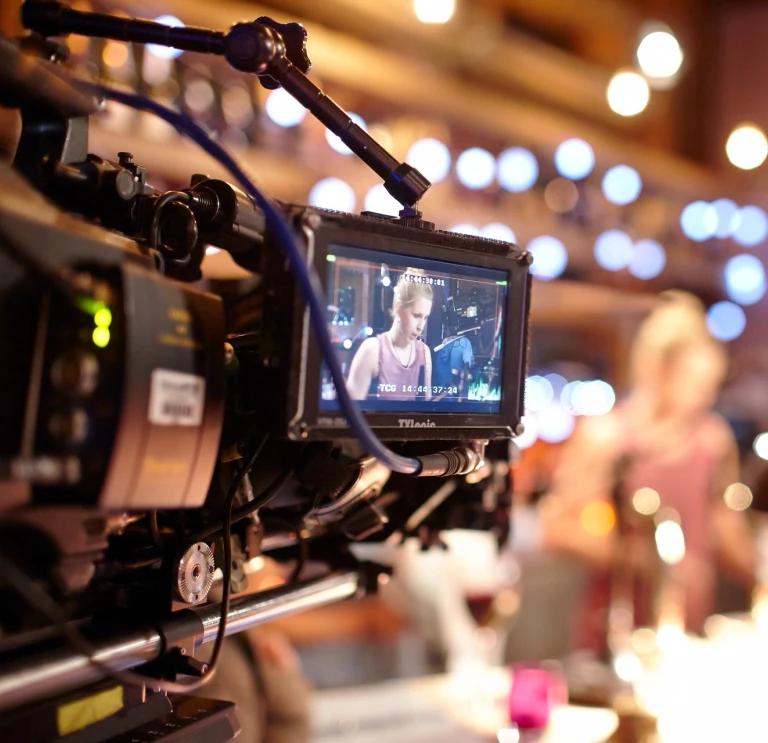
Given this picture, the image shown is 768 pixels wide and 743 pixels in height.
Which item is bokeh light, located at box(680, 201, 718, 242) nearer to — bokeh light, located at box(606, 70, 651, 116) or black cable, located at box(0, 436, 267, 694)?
bokeh light, located at box(606, 70, 651, 116)

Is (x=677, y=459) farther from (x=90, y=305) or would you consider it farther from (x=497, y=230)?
(x=90, y=305)

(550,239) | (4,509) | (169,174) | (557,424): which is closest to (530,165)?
(550,239)

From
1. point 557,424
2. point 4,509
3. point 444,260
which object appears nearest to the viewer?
→ point 4,509

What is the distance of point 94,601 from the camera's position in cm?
65

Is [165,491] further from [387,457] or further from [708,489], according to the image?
[708,489]

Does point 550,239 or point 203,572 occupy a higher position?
point 550,239

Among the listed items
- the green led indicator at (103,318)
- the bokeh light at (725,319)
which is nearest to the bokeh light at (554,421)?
the bokeh light at (725,319)

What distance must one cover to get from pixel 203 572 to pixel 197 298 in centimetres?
23

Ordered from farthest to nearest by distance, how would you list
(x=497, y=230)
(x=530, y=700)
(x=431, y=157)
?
(x=497, y=230) → (x=431, y=157) → (x=530, y=700)

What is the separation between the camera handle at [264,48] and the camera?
629 mm

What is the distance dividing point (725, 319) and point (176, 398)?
17.7 ft

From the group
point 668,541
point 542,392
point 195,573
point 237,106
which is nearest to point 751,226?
point 542,392

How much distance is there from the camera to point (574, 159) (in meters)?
4.35

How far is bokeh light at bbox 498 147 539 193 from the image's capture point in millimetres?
4074
